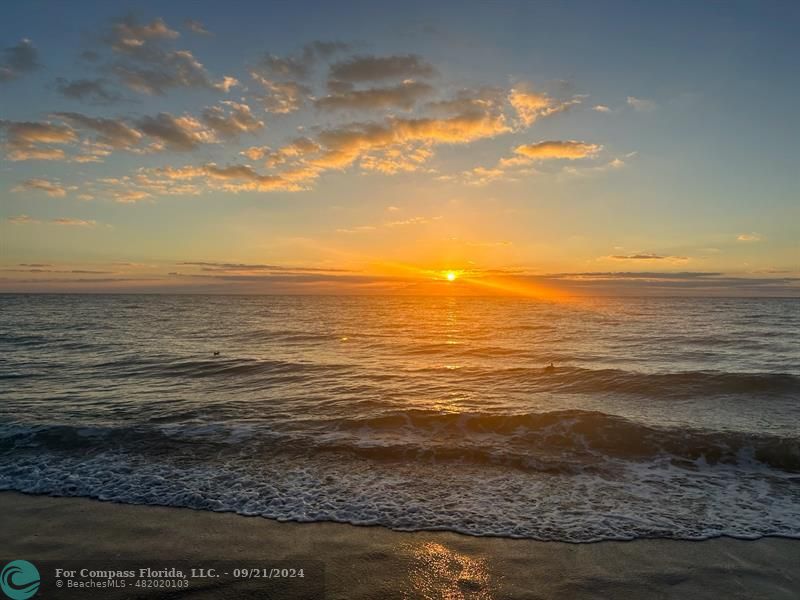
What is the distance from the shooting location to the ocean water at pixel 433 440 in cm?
902

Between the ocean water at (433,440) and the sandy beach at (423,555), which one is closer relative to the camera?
the sandy beach at (423,555)

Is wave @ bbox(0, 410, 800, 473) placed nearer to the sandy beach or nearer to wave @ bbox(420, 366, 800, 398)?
the sandy beach

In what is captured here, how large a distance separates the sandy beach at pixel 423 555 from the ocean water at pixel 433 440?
46cm

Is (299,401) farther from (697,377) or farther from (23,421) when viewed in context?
(697,377)

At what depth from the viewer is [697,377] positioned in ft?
70.7

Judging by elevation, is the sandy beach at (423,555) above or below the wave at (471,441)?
above

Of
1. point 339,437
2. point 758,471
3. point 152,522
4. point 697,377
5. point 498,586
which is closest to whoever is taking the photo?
point 498,586

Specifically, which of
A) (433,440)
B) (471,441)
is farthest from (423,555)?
(471,441)

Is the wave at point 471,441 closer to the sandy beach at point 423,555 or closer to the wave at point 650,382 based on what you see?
the sandy beach at point 423,555

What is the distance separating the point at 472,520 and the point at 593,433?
694cm

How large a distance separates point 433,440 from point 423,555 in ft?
20.4

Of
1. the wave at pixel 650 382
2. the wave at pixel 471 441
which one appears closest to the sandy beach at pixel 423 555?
the wave at pixel 471 441

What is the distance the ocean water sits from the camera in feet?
29.6

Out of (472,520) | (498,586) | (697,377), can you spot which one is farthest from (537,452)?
(697,377)
